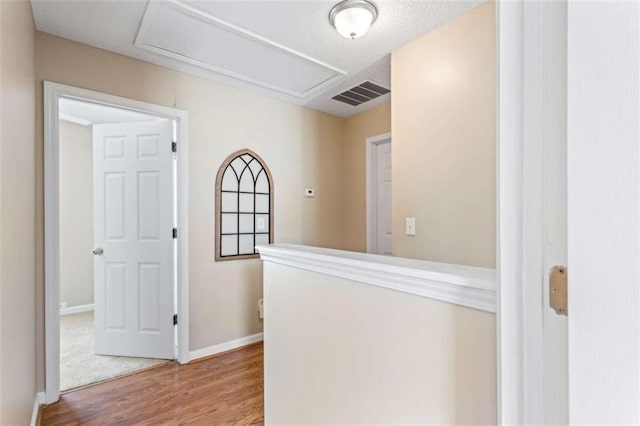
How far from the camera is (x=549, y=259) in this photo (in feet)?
1.60

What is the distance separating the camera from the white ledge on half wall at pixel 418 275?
2.31 feet

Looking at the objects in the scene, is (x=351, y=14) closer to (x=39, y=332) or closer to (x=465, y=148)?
(x=465, y=148)

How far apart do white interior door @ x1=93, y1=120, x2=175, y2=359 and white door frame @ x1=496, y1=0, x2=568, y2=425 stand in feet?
8.54

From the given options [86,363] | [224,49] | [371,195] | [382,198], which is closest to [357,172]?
[371,195]

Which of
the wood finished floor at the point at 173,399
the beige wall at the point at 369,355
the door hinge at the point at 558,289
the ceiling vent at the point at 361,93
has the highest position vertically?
the ceiling vent at the point at 361,93

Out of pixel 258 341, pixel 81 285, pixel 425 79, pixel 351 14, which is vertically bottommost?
pixel 258 341

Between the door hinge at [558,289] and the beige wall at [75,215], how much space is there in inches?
193

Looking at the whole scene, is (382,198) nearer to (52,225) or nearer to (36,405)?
(52,225)

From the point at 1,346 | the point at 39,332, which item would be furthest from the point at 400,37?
the point at 39,332

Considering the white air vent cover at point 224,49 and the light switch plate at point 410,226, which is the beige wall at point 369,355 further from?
the white air vent cover at point 224,49

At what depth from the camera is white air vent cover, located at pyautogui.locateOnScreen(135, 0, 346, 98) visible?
1.89 metres

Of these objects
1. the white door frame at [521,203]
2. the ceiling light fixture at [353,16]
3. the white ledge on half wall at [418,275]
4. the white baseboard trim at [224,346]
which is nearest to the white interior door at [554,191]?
the white door frame at [521,203]

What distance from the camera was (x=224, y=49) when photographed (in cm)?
225
